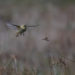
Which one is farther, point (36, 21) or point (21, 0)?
point (21, 0)

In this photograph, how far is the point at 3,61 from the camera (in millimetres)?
3135

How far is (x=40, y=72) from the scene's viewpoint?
2947mm

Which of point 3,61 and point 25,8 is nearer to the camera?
point 3,61

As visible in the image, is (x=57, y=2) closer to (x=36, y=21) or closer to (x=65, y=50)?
(x=36, y=21)

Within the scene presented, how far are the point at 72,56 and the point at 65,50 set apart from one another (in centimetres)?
20

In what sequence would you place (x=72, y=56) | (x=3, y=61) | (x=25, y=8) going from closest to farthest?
(x=3, y=61), (x=72, y=56), (x=25, y=8)

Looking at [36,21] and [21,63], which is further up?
[36,21]

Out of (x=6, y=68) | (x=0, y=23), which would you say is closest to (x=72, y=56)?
(x=6, y=68)

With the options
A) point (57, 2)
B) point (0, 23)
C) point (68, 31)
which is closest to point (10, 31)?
point (0, 23)

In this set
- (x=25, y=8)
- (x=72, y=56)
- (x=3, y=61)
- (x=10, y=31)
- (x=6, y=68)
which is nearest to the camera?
(x=6, y=68)

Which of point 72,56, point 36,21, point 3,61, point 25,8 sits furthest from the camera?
point 25,8

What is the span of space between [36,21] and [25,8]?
0.36 metres

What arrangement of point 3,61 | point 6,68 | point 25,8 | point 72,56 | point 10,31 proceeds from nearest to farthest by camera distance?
point 6,68
point 3,61
point 72,56
point 10,31
point 25,8

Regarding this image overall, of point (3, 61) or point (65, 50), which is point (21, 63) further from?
point (65, 50)
